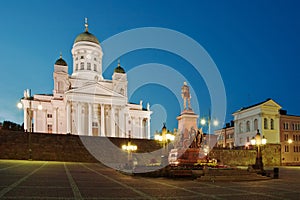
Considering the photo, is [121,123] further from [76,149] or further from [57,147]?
[57,147]

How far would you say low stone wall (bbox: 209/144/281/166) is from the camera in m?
52.5

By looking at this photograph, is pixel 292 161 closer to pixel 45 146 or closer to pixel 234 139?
pixel 234 139

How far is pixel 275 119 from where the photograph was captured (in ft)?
232

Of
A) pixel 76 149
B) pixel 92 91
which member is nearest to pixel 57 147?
pixel 76 149

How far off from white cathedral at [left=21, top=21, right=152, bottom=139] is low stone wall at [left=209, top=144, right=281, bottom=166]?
1845 cm

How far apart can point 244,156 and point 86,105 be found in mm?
35784

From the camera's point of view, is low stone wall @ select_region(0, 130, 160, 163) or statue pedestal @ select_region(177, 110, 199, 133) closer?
statue pedestal @ select_region(177, 110, 199, 133)

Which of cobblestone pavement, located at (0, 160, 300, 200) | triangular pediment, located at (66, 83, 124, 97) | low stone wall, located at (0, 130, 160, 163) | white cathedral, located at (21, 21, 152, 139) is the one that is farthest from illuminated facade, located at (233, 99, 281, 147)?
cobblestone pavement, located at (0, 160, 300, 200)

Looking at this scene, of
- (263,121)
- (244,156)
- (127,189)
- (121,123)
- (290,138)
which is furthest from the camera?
(290,138)

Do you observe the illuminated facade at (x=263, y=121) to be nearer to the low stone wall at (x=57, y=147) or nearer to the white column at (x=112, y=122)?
the white column at (x=112, y=122)

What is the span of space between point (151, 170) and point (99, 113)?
51268mm

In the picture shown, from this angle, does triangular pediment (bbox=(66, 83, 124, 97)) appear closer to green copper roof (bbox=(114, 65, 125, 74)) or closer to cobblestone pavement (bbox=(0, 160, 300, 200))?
green copper roof (bbox=(114, 65, 125, 74))

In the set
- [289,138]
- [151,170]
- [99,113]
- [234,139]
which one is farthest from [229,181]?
[234,139]

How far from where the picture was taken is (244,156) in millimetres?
54844
